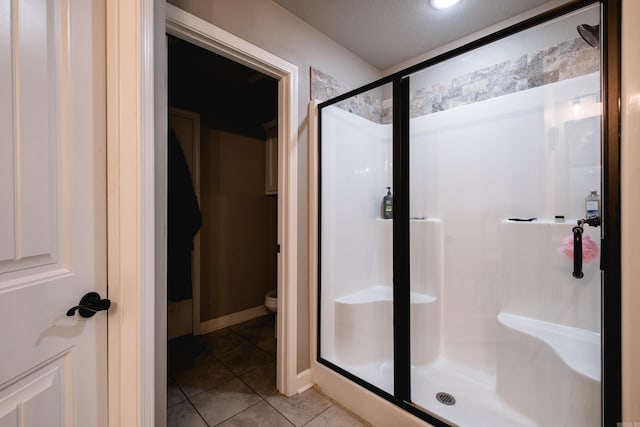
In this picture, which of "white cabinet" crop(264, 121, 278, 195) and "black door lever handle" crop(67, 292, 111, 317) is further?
"white cabinet" crop(264, 121, 278, 195)

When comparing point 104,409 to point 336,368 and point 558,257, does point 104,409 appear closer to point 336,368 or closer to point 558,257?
point 336,368

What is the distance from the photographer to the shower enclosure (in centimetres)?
137

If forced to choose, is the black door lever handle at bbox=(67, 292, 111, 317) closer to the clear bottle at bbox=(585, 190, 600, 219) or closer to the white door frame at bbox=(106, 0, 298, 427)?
the white door frame at bbox=(106, 0, 298, 427)

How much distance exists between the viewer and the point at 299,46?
179 cm

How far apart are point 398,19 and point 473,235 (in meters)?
1.63

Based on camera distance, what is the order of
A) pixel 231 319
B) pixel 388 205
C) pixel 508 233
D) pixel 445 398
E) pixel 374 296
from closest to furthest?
pixel 445 398 → pixel 508 233 → pixel 374 296 → pixel 388 205 → pixel 231 319

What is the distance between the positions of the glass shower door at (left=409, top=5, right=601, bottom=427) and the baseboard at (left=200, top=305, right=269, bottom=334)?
76.3 inches

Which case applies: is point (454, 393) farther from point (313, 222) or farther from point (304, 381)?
point (313, 222)

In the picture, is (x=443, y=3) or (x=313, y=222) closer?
(x=443, y=3)

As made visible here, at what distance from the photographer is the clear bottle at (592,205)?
1.33 meters

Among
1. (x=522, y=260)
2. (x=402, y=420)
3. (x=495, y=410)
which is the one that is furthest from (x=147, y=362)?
(x=522, y=260)

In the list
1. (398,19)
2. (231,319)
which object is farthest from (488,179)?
(231,319)

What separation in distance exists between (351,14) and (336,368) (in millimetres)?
2392

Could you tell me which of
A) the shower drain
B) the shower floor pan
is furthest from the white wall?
the shower drain
